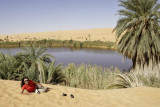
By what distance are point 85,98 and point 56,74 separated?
433cm

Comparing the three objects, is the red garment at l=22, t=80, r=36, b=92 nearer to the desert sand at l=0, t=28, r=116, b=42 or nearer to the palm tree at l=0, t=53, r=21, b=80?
the palm tree at l=0, t=53, r=21, b=80

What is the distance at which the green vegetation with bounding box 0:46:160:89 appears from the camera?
786 cm

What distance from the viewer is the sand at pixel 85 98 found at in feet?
16.2

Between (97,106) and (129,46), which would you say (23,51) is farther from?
(129,46)

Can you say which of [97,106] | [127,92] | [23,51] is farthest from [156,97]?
[23,51]

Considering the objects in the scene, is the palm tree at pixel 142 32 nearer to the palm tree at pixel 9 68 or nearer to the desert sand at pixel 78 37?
the palm tree at pixel 9 68

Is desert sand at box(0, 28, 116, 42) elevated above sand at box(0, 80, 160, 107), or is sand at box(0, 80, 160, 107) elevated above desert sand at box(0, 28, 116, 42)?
desert sand at box(0, 28, 116, 42)

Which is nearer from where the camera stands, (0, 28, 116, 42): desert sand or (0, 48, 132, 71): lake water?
(0, 48, 132, 71): lake water

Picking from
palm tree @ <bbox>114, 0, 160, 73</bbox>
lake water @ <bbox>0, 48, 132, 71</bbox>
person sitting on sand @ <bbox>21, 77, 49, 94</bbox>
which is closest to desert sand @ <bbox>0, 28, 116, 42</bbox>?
lake water @ <bbox>0, 48, 132, 71</bbox>

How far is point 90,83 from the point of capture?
29.3ft

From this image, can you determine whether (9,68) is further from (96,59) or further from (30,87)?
(96,59)

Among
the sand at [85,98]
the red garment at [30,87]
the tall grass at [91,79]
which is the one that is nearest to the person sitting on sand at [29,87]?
the red garment at [30,87]

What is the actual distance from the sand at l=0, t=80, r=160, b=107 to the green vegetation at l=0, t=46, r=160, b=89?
4.89ft

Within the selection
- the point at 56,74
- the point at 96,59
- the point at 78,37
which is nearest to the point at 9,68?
the point at 56,74
